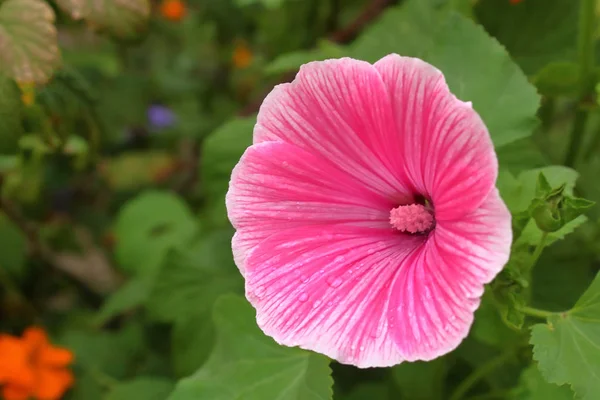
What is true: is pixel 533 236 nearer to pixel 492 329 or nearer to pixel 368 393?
pixel 492 329

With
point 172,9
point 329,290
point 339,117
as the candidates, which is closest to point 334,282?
point 329,290

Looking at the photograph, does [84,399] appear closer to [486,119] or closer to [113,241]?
[113,241]

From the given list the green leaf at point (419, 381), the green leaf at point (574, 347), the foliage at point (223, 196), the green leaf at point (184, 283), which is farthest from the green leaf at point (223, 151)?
the green leaf at point (574, 347)

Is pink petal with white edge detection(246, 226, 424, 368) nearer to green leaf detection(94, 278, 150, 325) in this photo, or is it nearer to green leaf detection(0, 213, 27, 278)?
green leaf detection(94, 278, 150, 325)

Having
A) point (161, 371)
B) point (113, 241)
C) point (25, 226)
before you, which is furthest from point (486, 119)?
point (113, 241)

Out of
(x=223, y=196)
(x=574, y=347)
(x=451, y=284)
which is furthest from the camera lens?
(x=223, y=196)
